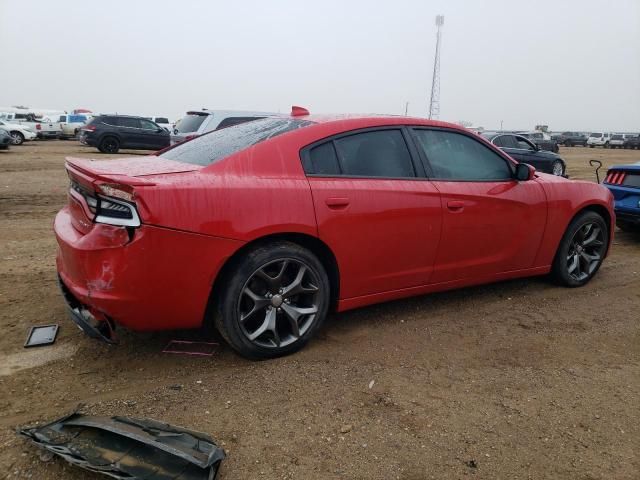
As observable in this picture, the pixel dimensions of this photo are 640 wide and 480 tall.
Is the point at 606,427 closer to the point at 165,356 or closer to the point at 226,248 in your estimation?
the point at 226,248

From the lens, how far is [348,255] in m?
3.14

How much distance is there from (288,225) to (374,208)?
0.63 m

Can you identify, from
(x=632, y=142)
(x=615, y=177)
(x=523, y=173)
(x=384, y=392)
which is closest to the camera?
(x=384, y=392)

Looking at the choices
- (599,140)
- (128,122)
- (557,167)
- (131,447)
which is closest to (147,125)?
(128,122)

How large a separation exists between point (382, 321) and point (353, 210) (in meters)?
0.98

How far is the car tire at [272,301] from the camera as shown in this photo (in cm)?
280

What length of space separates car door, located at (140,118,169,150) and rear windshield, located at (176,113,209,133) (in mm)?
10271

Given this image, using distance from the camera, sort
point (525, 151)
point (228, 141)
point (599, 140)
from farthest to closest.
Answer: point (599, 140), point (525, 151), point (228, 141)

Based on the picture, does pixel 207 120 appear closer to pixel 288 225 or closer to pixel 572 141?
pixel 288 225

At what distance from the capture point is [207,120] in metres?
10.4

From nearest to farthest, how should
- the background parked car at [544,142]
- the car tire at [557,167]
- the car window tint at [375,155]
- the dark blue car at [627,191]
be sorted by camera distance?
the car window tint at [375,155] → the dark blue car at [627,191] → the car tire at [557,167] → the background parked car at [544,142]

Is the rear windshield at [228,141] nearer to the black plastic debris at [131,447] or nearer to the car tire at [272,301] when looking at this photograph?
the car tire at [272,301]

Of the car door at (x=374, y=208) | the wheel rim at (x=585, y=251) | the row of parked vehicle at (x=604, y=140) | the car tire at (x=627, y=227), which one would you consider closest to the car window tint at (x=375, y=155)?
the car door at (x=374, y=208)

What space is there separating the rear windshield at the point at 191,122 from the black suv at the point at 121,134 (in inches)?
406
